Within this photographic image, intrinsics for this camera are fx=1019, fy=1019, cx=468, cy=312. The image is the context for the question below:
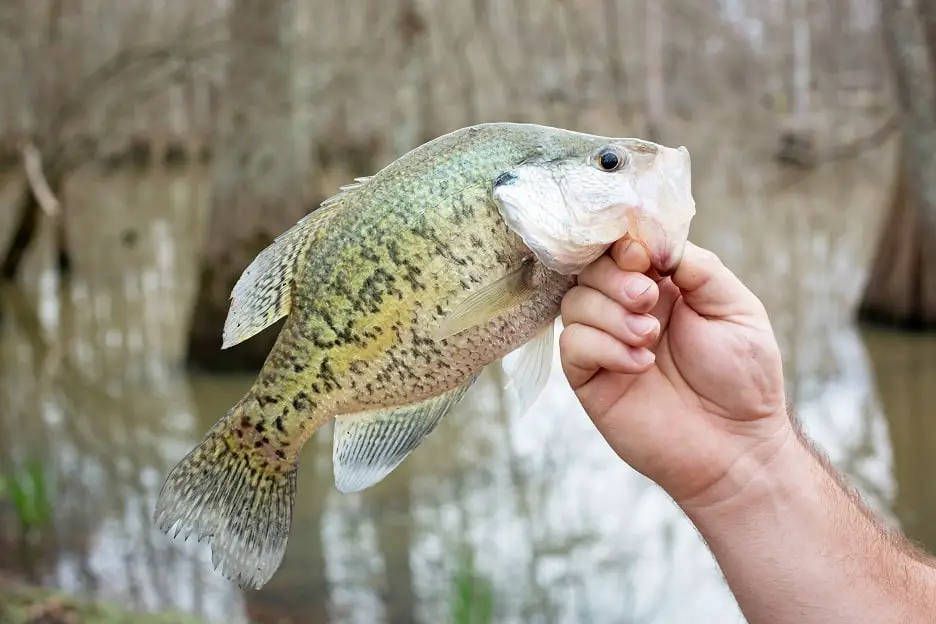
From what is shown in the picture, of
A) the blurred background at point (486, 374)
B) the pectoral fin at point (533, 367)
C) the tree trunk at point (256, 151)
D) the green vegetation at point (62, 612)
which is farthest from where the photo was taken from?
the tree trunk at point (256, 151)

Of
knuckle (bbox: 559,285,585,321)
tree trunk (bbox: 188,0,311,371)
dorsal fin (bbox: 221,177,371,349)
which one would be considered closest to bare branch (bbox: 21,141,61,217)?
tree trunk (bbox: 188,0,311,371)

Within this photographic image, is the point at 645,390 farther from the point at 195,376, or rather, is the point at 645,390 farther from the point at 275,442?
the point at 195,376

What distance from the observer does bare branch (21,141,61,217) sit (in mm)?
8820

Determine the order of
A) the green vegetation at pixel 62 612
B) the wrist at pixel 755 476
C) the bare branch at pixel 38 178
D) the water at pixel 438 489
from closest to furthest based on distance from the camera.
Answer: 1. the wrist at pixel 755 476
2. the green vegetation at pixel 62 612
3. the water at pixel 438 489
4. the bare branch at pixel 38 178

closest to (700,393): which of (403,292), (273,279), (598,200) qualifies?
(598,200)

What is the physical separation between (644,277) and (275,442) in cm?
63

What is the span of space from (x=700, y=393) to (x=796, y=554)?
326 mm

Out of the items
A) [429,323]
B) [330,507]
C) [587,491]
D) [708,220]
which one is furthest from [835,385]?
[708,220]

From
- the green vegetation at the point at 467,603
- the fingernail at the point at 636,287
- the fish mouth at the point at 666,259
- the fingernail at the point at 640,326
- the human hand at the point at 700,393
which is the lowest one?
the green vegetation at the point at 467,603

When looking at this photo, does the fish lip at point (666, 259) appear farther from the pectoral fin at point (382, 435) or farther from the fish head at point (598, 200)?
the pectoral fin at point (382, 435)

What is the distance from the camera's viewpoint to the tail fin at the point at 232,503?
1.55m

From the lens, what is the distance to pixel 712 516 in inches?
70.9

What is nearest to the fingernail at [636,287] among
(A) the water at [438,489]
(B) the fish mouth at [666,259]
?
(B) the fish mouth at [666,259]

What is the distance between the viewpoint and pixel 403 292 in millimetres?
1528
